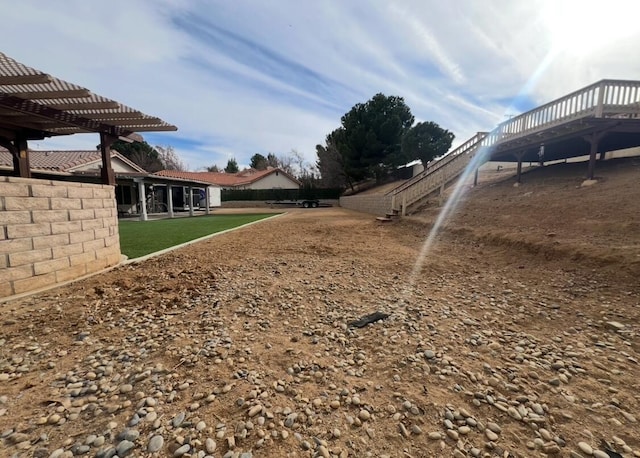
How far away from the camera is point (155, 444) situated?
157 cm

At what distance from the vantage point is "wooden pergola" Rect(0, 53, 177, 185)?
3.58m

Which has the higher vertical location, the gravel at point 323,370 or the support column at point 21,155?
the support column at point 21,155

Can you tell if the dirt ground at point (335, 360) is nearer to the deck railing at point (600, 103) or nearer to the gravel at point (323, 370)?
the gravel at point (323, 370)

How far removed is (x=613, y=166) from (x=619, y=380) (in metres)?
10.9

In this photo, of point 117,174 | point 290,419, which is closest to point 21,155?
point 117,174

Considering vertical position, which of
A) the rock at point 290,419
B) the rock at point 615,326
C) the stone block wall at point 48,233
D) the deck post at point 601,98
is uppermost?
the deck post at point 601,98

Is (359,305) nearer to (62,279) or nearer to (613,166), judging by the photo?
(62,279)

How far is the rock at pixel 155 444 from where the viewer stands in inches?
60.8

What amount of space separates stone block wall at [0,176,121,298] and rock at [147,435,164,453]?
3.58 meters

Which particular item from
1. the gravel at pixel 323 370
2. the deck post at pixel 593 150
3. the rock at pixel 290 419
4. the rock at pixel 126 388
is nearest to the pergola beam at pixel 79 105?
the gravel at pixel 323 370

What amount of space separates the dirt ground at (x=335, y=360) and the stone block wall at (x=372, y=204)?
10.2m

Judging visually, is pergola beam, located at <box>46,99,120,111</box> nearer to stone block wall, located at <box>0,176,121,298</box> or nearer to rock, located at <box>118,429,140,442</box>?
stone block wall, located at <box>0,176,121,298</box>

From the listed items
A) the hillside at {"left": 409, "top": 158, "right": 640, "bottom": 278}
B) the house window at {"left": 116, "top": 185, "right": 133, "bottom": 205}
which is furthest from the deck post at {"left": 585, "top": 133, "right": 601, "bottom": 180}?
the house window at {"left": 116, "top": 185, "right": 133, "bottom": 205}

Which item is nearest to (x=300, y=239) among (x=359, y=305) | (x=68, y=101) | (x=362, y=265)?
(x=362, y=265)
